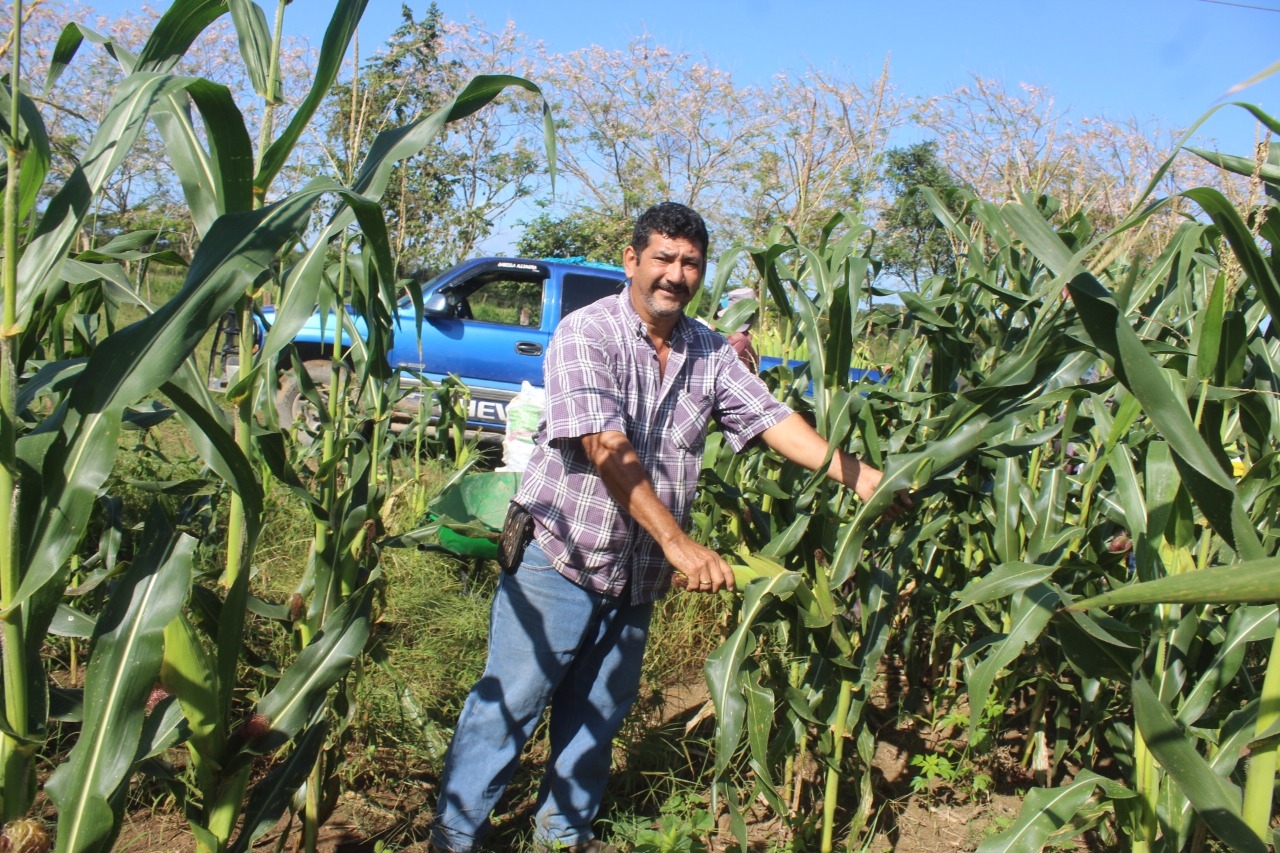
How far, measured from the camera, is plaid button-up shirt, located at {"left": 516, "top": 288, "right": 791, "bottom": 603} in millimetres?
2621

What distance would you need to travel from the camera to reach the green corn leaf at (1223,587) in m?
0.88

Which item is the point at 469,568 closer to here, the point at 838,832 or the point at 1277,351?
the point at 838,832

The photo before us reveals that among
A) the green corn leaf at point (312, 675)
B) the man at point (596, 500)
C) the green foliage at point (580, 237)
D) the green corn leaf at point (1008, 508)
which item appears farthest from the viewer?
the green foliage at point (580, 237)

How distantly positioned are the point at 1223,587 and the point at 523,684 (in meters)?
2.12

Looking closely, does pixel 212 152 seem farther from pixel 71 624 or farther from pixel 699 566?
pixel 699 566

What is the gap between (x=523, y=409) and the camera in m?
5.65

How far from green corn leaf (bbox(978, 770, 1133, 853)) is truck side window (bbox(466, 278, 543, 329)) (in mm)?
7226

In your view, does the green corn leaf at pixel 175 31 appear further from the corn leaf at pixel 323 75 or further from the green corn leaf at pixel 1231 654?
the green corn leaf at pixel 1231 654

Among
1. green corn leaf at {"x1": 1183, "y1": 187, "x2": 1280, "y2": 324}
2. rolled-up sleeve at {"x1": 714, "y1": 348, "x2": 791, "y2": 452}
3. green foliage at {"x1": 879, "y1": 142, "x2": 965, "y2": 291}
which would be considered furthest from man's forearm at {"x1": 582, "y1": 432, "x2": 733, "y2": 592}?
green foliage at {"x1": 879, "y1": 142, "x2": 965, "y2": 291}

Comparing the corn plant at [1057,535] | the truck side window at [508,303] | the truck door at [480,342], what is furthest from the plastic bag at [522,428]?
the truck side window at [508,303]

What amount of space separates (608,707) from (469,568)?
2.00 meters

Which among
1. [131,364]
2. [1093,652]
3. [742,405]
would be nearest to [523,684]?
[742,405]

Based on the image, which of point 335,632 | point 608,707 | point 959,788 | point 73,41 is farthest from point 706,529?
point 73,41

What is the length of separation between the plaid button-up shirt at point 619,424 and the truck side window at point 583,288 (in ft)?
19.8
